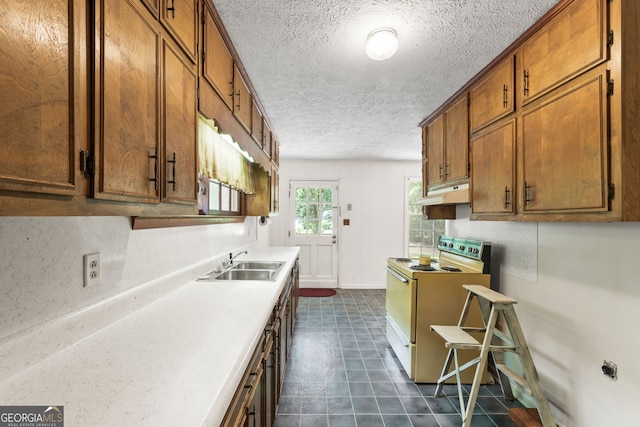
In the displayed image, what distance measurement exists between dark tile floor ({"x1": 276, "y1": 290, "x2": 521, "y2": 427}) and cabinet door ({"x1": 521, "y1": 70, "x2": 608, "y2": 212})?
1526 mm

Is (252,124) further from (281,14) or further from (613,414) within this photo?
(613,414)

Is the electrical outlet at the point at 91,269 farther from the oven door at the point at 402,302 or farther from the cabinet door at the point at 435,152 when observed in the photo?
the cabinet door at the point at 435,152

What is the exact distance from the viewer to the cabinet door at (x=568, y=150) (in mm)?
1310

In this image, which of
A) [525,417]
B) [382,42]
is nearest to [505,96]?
[382,42]

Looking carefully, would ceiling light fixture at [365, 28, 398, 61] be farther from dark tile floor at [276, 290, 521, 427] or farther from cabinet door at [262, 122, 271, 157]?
dark tile floor at [276, 290, 521, 427]

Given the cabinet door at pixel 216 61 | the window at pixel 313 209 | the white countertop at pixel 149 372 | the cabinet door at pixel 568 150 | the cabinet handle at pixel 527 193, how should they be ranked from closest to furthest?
the white countertop at pixel 149 372 < the cabinet door at pixel 568 150 < the cabinet door at pixel 216 61 < the cabinet handle at pixel 527 193 < the window at pixel 313 209

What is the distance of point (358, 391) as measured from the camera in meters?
2.31

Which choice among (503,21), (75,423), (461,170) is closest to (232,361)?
(75,423)

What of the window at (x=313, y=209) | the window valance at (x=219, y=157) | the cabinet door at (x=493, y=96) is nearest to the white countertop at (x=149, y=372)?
the window valance at (x=219, y=157)

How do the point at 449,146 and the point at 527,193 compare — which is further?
the point at 449,146

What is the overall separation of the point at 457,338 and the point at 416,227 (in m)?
3.60

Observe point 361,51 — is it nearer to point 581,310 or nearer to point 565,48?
point 565,48

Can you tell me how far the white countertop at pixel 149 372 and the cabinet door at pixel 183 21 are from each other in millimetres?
1173

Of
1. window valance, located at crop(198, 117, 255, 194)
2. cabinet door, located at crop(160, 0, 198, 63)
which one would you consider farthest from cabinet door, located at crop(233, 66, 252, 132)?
cabinet door, located at crop(160, 0, 198, 63)
